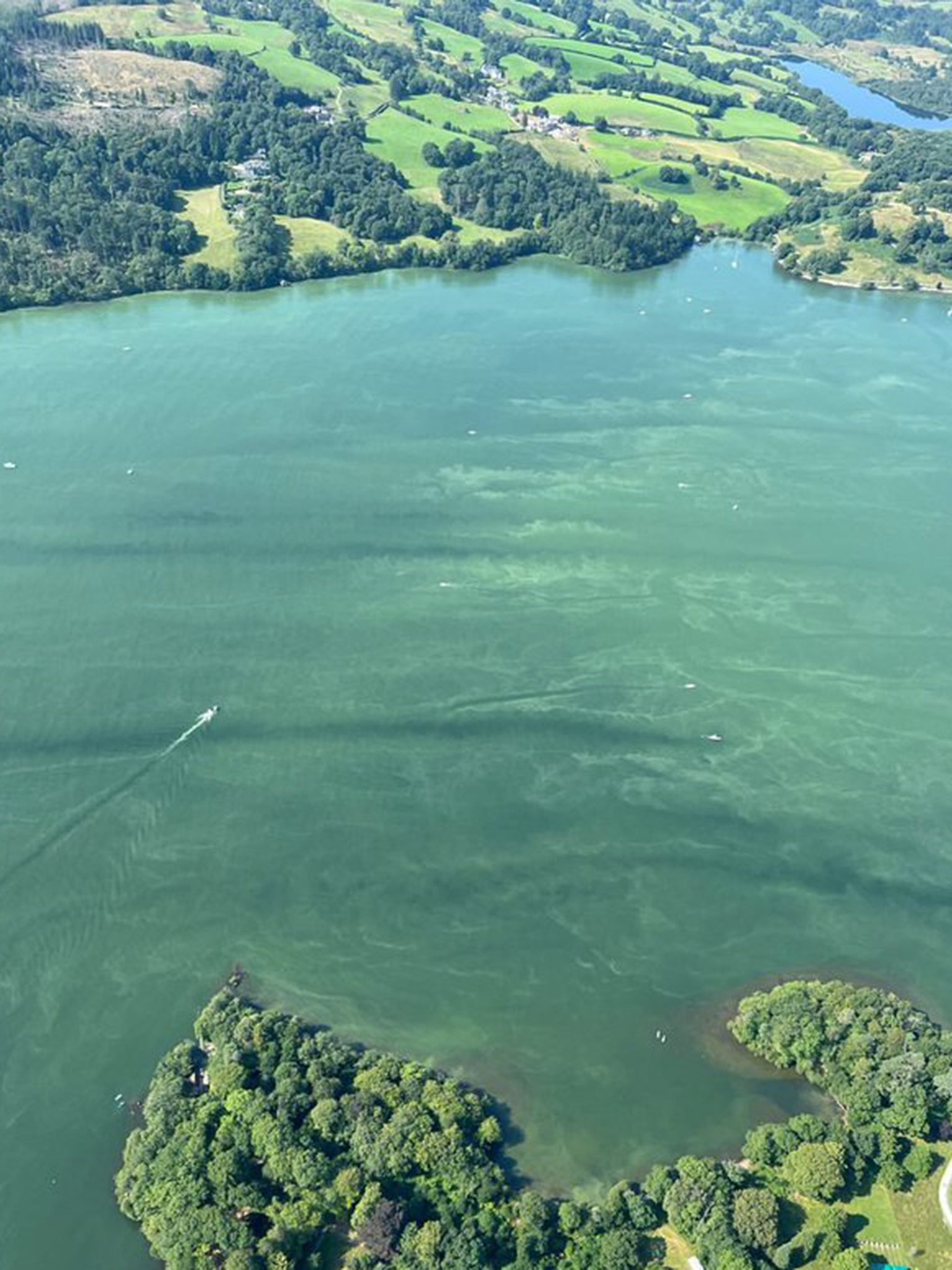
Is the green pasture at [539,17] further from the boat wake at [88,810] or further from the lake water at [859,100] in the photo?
the boat wake at [88,810]

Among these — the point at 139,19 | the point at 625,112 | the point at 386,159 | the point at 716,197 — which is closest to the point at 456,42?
the point at 625,112

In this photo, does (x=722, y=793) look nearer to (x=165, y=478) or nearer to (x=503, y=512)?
(x=503, y=512)

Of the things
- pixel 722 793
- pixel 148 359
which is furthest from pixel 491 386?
pixel 722 793

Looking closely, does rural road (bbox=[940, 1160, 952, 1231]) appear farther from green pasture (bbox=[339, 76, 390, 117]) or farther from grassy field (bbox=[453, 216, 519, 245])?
green pasture (bbox=[339, 76, 390, 117])

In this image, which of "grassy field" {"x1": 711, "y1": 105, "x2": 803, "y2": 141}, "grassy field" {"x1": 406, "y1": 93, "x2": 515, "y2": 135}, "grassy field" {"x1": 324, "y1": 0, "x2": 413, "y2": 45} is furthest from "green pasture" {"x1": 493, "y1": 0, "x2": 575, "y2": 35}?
"grassy field" {"x1": 406, "y1": 93, "x2": 515, "y2": 135}

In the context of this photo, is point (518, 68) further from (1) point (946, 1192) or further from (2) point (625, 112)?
(1) point (946, 1192)

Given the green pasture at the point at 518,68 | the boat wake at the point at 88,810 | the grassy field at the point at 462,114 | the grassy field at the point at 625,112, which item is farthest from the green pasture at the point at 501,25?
the boat wake at the point at 88,810
